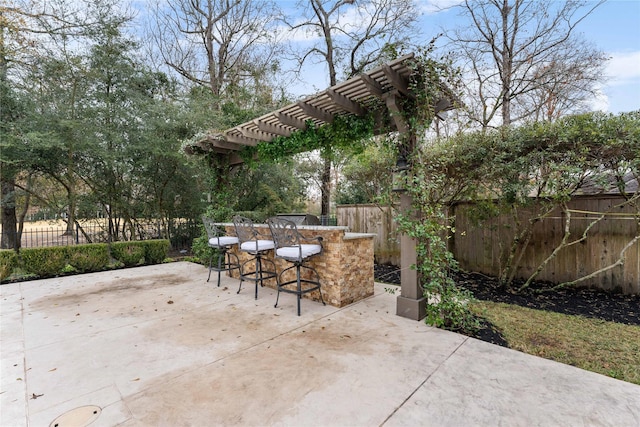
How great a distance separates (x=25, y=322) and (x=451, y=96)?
5.00 metres

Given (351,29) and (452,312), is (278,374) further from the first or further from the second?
(351,29)

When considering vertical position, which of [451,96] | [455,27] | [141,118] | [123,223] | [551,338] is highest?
[455,27]

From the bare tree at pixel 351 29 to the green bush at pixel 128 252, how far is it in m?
5.90

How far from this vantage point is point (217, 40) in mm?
9492

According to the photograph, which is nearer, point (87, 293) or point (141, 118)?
point (87, 293)

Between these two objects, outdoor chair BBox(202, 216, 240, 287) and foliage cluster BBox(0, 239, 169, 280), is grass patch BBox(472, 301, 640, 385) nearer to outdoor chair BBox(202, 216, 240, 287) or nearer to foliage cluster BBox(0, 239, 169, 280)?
outdoor chair BBox(202, 216, 240, 287)

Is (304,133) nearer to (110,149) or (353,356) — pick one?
(353,356)

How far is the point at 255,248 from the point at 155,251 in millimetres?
3832

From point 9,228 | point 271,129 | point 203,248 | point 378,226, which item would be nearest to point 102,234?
point 9,228

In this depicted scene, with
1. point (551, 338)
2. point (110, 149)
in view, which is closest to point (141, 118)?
point (110, 149)

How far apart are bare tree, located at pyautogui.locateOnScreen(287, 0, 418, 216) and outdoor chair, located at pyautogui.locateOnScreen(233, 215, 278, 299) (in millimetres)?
5693

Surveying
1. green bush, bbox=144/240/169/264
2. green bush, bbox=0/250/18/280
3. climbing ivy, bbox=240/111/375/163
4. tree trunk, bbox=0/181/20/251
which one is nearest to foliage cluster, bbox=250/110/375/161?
climbing ivy, bbox=240/111/375/163

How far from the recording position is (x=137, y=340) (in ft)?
8.59

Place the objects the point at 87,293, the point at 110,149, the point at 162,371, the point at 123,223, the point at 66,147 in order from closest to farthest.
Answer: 1. the point at 162,371
2. the point at 87,293
3. the point at 66,147
4. the point at 110,149
5. the point at 123,223
